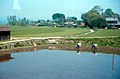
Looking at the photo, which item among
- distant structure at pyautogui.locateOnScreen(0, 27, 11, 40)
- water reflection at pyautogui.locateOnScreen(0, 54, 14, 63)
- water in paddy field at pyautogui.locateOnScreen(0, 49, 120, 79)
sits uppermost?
distant structure at pyautogui.locateOnScreen(0, 27, 11, 40)

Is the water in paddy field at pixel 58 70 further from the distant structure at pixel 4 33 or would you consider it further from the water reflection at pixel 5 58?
the distant structure at pixel 4 33

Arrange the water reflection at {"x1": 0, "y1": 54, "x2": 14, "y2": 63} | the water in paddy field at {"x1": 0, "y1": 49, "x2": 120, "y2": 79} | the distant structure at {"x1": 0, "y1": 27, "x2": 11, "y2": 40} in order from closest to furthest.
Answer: the water in paddy field at {"x1": 0, "y1": 49, "x2": 120, "y2": 79}, the water reflection at {"x1": 0, "y1": 54, "x2": 14, "y2": 63}, the distant structure at {"x1": 0, "y1": 27, "x2": 11, "y2": 40}

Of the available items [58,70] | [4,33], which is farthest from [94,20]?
[58,70]

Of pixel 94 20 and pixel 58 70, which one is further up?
pixel 94 20

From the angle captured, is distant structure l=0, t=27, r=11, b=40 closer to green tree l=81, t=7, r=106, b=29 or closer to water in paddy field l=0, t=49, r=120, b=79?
water in paddy field l=0, t=49, r=120, b=79

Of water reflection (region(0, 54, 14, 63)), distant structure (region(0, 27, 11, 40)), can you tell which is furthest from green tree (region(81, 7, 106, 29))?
water reflection (region(0, 54, 14, 63))

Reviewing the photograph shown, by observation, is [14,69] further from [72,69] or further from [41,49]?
[41,49]

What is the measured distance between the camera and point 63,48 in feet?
89.1

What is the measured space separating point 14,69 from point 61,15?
90050mm

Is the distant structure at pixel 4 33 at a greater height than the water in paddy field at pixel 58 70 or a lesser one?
greater

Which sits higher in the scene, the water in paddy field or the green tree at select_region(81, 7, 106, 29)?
the green tree at select_region(81, 7, 106, 29)

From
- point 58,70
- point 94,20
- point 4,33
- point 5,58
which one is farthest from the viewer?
point 94,20

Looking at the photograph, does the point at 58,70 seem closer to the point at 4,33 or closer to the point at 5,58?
the point at 5,58

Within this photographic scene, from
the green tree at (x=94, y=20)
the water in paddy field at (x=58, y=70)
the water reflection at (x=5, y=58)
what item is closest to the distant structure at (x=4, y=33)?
the water reflection at (x=5, y=58)
